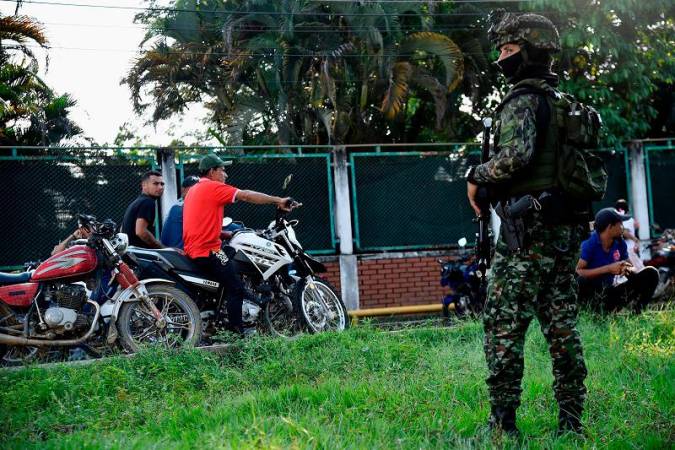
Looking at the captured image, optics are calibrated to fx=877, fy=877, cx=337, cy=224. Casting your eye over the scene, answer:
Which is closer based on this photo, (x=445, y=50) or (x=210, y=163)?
(x=210, y=163)

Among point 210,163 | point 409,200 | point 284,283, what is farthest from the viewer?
point 409,200

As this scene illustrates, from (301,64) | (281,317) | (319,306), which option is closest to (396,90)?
(301,64)

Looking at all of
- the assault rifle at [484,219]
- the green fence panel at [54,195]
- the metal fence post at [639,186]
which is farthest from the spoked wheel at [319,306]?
the metal fence post at [639,186]

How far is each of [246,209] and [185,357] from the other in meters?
4.97

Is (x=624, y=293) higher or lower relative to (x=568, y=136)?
lower

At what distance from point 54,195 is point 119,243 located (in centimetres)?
331

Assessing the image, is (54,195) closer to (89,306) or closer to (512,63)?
(89,306)

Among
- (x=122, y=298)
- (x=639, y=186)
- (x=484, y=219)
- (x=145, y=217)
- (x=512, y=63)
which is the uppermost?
(x=512, y=63)

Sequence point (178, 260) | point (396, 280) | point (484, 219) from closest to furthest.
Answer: point (484, 219), point (178, 260), point (396, 280)

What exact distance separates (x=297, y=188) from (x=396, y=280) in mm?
1819

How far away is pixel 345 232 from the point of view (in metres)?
11.6

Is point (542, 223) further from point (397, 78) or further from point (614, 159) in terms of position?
point (397, 78)

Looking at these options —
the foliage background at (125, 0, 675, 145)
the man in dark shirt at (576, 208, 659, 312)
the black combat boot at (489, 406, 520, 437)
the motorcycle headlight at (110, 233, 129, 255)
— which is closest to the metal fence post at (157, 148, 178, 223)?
the motorcycle headlight at (110, 233, 129, 255)

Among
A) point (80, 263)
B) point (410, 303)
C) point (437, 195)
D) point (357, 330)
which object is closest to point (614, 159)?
point (437, 195)
